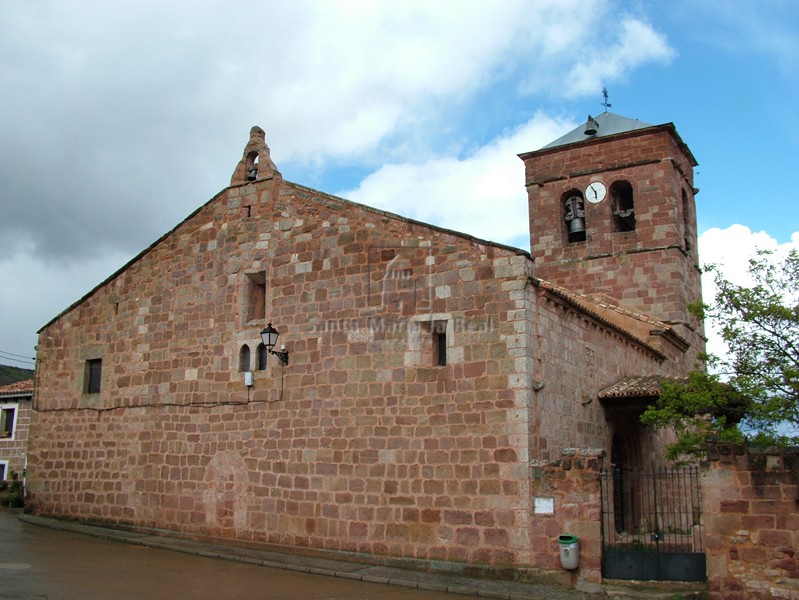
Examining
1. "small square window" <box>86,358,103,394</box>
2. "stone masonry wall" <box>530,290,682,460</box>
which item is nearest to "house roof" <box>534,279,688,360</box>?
"stone masonry wall" <box>530,290,682,460</box>

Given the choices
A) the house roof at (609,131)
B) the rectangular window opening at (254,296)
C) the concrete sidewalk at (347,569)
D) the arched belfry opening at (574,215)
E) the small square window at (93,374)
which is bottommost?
the concrete sidewalk at (347,569)

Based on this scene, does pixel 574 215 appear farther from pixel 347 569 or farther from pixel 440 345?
pixel 347 569

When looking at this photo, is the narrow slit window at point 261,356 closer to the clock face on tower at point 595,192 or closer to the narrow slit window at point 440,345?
the narrow slit window at point 440,345

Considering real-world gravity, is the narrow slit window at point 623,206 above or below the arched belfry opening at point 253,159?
above

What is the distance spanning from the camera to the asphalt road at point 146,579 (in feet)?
31.4

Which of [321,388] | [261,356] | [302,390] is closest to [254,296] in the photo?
[261,356]

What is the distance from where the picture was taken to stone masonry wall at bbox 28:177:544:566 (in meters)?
11.7

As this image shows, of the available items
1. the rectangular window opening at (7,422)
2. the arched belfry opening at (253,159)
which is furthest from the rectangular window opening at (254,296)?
the rectangular window opening at (7,422)

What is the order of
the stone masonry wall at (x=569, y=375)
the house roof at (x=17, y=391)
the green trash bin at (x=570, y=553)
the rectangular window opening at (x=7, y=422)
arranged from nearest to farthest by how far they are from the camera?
the green trash bin at (x=570, y=553), the stone masonry wall at (x=569, y=375), the house roof at (x=17, y=391), the rectangular window opening at (x=7, y=422)

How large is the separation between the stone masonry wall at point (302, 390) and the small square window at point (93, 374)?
0.41ft

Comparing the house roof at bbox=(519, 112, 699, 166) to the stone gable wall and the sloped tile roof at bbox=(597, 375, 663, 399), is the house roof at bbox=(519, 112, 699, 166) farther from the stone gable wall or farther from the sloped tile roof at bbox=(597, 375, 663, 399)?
the sloped tile roof at bbox=(597, 375, 663, 399)

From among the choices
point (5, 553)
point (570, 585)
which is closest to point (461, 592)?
point (570, 585)

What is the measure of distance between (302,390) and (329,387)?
0.59 m

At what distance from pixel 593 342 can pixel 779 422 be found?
4.40m
